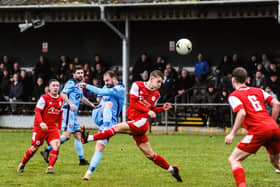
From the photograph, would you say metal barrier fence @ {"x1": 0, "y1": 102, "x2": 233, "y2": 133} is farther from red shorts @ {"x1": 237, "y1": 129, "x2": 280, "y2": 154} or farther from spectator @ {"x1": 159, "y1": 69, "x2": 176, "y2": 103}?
red shorts @ {"x1": 237, "y1": 129, "x2": 280, "y2": 154}

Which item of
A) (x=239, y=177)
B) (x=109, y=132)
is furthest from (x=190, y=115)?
(x=239, y=177)

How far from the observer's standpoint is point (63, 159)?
44.0ft

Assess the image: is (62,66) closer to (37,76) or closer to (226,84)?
(37,76)

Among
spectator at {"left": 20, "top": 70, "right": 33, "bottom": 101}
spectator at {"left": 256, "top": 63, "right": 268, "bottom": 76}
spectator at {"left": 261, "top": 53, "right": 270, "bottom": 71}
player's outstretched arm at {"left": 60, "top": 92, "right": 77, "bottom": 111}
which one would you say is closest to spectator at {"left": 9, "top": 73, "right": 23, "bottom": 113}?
spectator at {"left": 20, "top": 70, "right": 33, "bottom": 101}

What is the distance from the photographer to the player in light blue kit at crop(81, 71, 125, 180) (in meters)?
10.1

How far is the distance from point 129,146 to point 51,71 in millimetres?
9770

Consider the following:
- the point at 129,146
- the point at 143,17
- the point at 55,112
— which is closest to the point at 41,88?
the point at 143,17

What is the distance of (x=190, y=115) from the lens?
2119 cm

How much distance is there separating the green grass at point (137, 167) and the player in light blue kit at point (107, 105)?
0.55 m

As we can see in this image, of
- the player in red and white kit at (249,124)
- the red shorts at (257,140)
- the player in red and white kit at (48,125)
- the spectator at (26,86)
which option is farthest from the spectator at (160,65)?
the red shorts at (257,140)

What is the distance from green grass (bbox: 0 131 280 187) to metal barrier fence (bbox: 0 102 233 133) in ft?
9.30

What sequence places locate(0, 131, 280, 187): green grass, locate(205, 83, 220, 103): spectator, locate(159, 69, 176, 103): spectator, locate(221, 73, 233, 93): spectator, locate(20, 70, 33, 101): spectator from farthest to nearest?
locate(20, 70, 33, 101): spectator
locate(159, 69, 176, 103): spectator
locate(221, 73, 233, 93): spectator
locate(205, 83, 220, 103): spectator
locate(0, 131, 280, 187): green grass

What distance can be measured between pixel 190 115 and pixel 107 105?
406 inches

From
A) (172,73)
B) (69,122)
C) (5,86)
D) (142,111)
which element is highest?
(172,73)
